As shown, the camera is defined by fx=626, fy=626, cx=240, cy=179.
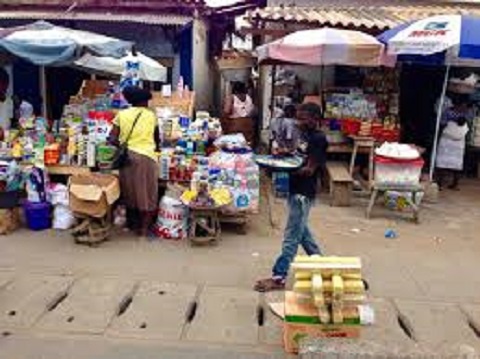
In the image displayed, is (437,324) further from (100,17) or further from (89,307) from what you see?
(100,17)

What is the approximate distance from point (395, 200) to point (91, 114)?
4.70 metres

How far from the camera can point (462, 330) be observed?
5590 mm

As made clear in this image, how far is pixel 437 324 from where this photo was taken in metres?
5.69

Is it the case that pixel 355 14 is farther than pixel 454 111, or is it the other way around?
pixel 355 14

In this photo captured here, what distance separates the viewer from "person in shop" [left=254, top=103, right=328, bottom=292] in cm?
585

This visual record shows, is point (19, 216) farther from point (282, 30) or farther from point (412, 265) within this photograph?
point (282, 30)

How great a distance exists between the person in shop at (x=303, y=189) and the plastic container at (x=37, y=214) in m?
3.15

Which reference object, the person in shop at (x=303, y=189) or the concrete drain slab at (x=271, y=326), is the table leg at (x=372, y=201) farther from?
the concrete drain slab at (x=271, y=326)

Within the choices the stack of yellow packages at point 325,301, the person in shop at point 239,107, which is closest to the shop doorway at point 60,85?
the person in shop at point 239,107

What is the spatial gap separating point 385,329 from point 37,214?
457cm

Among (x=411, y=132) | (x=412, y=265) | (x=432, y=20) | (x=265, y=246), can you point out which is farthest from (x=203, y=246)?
(x=411, y=132)

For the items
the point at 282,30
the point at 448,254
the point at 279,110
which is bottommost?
the point at 448,254

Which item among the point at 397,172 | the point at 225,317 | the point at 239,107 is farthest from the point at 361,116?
the point at 225,317

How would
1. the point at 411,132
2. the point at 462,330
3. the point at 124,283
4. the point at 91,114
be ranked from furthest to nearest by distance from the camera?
the point at 411,132 → the point at 91,114 → the point at 124,283 → the point at 462,330
